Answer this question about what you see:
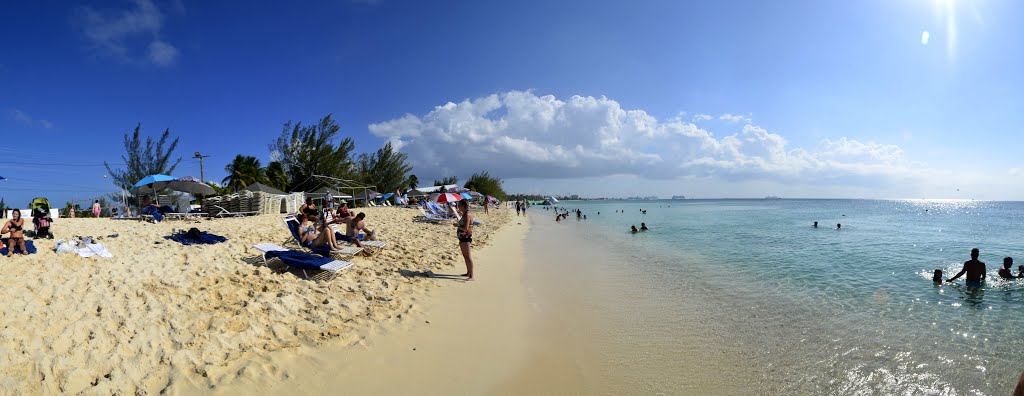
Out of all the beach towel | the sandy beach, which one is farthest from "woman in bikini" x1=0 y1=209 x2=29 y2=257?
the beach towel

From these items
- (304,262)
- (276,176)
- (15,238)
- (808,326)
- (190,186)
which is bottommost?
(808,326)

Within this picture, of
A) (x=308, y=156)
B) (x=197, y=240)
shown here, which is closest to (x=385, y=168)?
(x=308, y=156)

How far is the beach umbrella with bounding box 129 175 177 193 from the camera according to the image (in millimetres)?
13250

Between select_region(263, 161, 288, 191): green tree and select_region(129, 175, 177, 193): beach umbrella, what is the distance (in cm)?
1796

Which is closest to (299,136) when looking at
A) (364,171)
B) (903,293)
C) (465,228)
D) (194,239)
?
(364,171)

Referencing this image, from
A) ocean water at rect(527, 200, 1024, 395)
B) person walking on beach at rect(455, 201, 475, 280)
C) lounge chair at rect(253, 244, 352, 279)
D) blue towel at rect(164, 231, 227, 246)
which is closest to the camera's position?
ocean water at rect(527, 200, 1024, 395)

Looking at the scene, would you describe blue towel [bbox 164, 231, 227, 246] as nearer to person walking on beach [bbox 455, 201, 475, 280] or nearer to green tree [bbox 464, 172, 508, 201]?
person walking on beach [bbox 455, 201, 475, 280]

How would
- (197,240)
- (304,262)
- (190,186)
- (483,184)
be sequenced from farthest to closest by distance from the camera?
(483,184) < (190,186) < (197,240) < (304,262)

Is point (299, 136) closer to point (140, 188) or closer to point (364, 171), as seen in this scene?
point (364, 171)

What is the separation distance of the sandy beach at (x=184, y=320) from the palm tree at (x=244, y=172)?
32076 mm

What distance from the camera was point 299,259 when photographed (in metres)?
6.43

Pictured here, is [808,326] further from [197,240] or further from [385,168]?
[385,168]

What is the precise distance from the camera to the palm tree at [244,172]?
35.0m

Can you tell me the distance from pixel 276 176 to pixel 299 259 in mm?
30647
